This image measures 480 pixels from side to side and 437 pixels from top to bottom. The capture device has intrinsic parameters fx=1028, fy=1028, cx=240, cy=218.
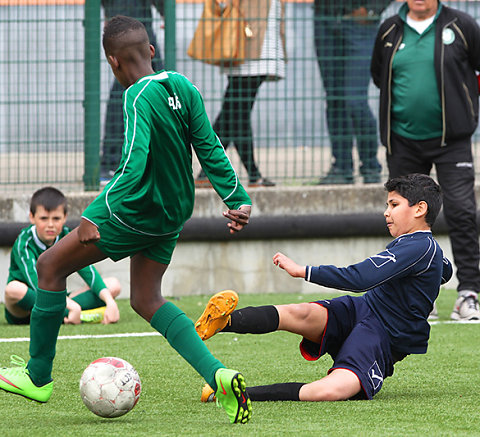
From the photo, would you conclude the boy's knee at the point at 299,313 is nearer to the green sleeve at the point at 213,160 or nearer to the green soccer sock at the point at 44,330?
the green sleeve at the point at 213,160

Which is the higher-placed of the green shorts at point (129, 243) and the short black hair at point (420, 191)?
the short black hair at point (420, 191)

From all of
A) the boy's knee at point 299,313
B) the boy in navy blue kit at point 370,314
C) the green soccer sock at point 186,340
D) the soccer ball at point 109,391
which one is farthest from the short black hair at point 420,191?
the soccer ball at point 109,391

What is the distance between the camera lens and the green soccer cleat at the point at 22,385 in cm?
404

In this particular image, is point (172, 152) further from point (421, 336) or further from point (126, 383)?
point (421, 336)

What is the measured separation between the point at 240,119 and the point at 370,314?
13.4 feet

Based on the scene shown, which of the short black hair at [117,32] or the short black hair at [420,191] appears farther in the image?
the short black hair at [420,191]

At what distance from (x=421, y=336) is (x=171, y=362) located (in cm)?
140

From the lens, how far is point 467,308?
6.61 meters

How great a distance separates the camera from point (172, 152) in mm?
3957

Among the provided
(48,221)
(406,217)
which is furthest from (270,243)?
(406,217)

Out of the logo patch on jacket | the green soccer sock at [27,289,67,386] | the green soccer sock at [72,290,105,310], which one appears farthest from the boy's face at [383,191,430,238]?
the green soccer sock at [72,290,105,310]

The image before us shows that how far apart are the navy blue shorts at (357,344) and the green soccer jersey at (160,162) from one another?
0.82m

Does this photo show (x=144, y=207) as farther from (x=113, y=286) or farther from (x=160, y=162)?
(x=113, y=286)

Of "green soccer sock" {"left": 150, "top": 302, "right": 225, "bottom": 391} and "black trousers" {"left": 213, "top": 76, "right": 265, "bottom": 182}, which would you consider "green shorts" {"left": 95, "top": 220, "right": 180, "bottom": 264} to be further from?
"black trousers" {"left": 213, "top": 76, "right": 265, "bottom": 182}
